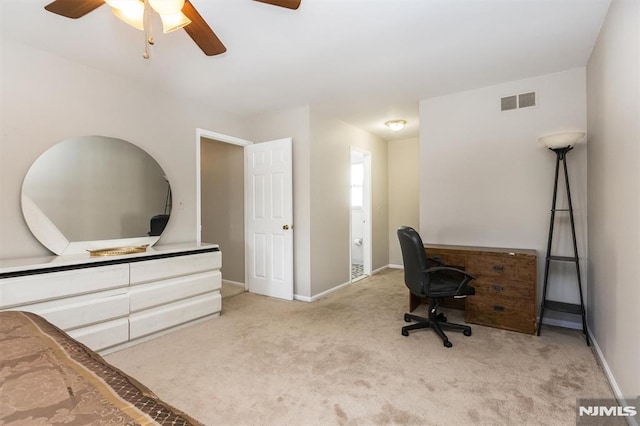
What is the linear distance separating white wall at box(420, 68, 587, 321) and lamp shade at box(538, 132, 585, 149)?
0.40 metres

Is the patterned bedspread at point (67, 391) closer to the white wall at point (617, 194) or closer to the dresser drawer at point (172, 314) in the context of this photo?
the dresser drawer at point (172, 314)

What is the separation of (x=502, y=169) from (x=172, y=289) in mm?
3557

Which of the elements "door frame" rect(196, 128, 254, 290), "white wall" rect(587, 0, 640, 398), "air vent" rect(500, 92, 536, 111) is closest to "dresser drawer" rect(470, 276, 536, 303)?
"white wall" rect(587, 0, 640, 398)

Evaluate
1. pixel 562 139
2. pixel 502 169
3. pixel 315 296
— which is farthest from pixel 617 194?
pixel 315 296

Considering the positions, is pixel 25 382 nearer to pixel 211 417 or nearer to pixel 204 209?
pixel 211 417

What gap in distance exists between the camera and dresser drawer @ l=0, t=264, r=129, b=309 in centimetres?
198

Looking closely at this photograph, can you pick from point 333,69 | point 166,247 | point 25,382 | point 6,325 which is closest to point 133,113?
point 166,247

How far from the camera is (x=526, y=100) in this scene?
3.12 metres

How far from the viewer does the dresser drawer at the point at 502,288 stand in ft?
9.07

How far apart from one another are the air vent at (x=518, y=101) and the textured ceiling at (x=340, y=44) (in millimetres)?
195

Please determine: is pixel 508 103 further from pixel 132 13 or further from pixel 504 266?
pixel 132 13

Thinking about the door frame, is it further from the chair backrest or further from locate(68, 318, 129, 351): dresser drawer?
the chair backrest

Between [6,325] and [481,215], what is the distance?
150 inches

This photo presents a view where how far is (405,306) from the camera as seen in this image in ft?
11.8
